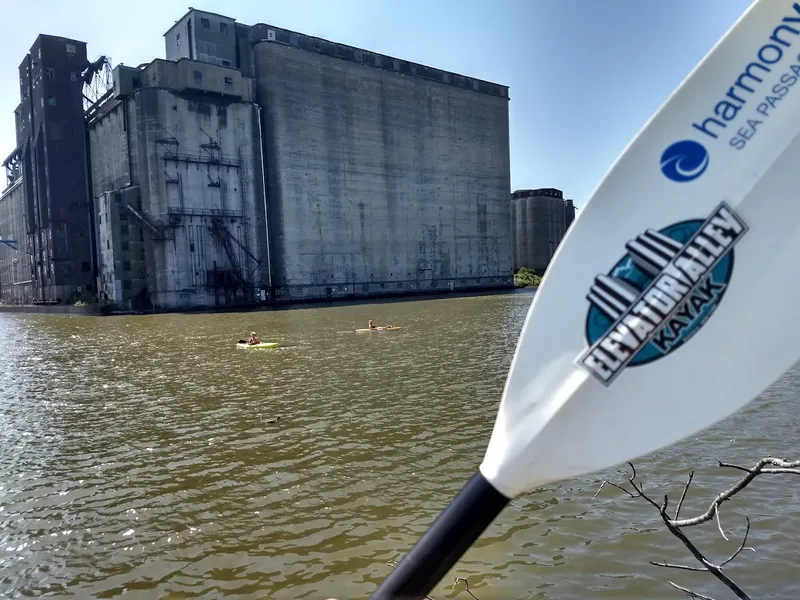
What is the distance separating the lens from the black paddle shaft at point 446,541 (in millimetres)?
2471

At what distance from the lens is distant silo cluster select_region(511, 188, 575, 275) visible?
299 feet

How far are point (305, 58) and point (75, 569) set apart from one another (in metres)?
51.1

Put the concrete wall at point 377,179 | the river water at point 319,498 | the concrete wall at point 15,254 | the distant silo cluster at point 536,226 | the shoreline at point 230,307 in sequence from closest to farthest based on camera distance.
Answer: the river water at point 319,498, the shoreline at point 230,307, the concrete wall at point 377,179, the concrete wall at point 15,254, the distant silo cluster at point 536,226

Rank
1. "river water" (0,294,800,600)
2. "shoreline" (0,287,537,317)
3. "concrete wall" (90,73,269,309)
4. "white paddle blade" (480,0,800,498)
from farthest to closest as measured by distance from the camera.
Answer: "shoreline" (0,287,537,317)
"concrete wall" (90,73,269,309)
"river water" (0,294,800,600)
"white paddle blade" (480,0,800,498)

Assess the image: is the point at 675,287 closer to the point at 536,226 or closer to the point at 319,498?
the point at 319,498

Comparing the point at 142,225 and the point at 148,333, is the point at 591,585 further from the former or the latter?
the point at 142,225

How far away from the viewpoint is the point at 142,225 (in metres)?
45.1

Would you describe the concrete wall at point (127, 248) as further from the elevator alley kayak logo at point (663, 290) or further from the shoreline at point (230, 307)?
the elevator alley kayak logo at point (663, 290)

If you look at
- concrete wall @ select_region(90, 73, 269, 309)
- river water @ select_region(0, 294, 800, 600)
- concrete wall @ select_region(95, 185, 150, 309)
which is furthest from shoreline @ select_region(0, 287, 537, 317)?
river water @ select_region(0, 294, 800, 600)

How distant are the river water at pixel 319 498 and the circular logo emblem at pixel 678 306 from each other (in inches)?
130

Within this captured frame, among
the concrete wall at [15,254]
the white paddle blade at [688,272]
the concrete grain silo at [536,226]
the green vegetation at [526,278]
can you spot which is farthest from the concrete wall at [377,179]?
the white paddle blade at [688,272]

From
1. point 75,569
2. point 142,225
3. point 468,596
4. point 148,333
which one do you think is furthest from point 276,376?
point 142,225

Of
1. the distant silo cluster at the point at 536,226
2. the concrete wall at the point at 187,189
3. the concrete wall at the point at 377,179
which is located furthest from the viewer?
the distant silo cluster at the point at 536,226

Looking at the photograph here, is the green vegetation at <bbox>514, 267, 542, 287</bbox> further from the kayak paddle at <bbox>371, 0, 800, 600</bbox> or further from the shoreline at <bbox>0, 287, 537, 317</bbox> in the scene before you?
A: the kayak paddle at <bbox>371, 0, 800, 600</bbox>
